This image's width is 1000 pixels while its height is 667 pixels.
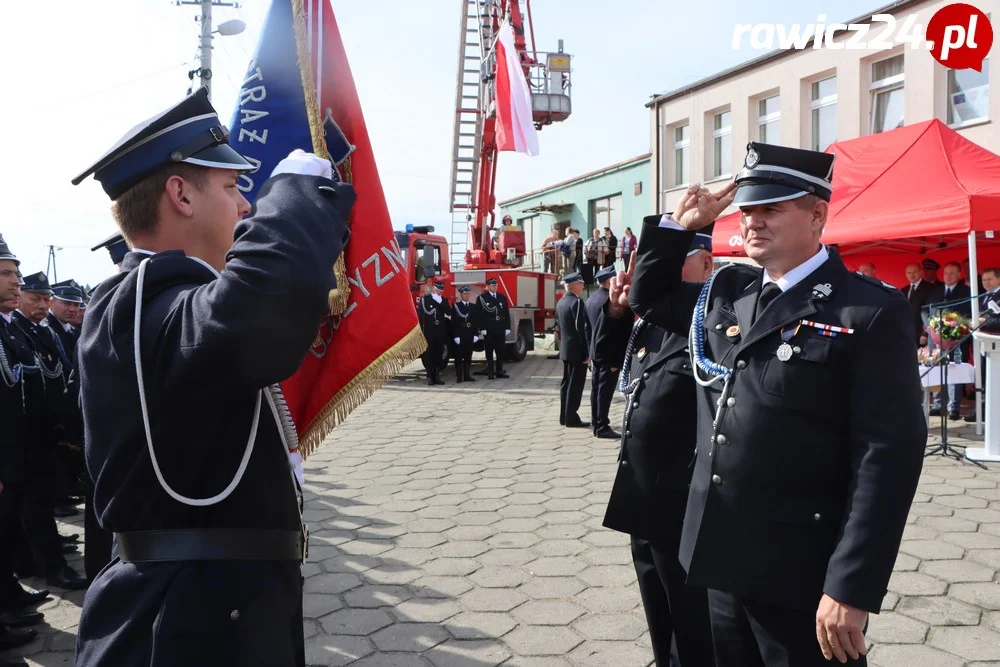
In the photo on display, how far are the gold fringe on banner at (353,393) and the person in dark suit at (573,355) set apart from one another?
6.72 m

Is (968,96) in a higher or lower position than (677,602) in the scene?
higher

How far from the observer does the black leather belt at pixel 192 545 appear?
143 cm

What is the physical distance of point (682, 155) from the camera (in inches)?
799

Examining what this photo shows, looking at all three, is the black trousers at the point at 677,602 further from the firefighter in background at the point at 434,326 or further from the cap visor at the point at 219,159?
the firefighter in background at the point at 434,326

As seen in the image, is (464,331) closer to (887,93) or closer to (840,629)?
(887,93)

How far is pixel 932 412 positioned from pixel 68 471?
9737 mm

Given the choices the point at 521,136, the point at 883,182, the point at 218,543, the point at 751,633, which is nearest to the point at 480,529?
the point at 751,633

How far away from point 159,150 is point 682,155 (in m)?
20.2

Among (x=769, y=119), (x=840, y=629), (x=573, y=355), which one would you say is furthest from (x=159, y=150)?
(x=769, y=119)

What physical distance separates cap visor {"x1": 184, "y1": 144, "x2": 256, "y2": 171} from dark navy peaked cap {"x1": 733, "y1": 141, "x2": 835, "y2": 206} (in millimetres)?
1369

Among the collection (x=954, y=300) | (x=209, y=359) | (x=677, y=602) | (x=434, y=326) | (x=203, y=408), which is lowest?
(x=677, y=602)

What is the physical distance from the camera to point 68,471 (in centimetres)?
474

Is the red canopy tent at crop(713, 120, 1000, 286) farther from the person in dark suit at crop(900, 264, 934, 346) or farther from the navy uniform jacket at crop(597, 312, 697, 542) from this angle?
the navy uniform jacket at crop(597, 312, 697, 542)

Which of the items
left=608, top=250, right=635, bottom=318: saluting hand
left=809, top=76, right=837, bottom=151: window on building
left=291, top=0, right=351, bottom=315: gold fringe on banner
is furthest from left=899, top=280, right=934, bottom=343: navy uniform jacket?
left=291, top=0, right=351, bottom=315: gold fringe on banner
